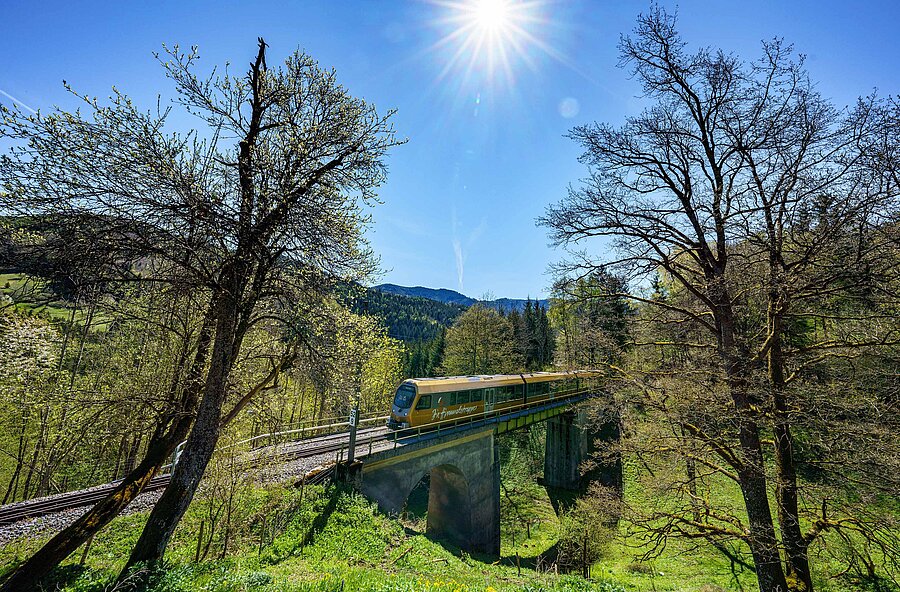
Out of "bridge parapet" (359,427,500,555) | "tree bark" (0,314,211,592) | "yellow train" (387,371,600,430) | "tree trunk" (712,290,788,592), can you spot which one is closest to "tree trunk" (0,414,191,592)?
"tree bark" (0,314,211,592)

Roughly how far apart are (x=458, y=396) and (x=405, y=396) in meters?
2.98

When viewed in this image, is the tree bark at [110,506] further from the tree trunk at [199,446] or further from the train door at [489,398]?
the train door at [489,398]

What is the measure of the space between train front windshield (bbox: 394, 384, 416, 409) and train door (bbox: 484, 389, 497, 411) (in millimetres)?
5107

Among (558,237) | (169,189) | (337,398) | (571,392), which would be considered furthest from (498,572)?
(571,392)

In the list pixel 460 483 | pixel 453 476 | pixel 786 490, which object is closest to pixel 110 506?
pixel 786 490

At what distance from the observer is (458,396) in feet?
54.5

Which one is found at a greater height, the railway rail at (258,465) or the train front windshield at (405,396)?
the train front windshield at (405,396)

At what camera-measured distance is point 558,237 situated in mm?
7121

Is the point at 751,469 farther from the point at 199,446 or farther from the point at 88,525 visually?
the point at 88,525

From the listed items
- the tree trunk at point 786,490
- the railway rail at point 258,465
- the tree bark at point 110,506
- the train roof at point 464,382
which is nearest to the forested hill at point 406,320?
the train roof at point 464,382

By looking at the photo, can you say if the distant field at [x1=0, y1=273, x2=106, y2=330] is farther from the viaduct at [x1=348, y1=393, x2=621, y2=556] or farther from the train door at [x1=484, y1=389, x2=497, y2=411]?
the train door at [x1=484, y1=389, x2=497, y2=411]

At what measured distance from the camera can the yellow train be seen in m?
14.6

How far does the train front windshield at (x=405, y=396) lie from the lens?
14539 mm

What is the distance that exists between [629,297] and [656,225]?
1.44 metres
